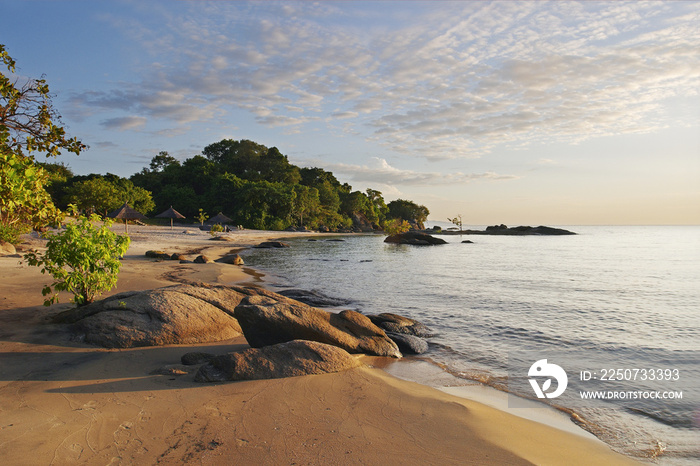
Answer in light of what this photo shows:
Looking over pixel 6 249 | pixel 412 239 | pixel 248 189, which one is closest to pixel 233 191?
pixel 248 189

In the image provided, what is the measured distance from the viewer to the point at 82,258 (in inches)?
310

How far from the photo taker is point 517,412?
580cm

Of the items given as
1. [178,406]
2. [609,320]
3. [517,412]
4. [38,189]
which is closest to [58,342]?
[38,189]

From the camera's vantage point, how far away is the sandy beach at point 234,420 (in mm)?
3908

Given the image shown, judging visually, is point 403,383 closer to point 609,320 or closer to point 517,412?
point 517,412

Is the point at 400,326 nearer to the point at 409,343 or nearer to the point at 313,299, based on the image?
the point at 409,343

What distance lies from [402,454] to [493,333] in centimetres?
705

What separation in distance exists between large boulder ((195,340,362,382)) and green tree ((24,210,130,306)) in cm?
395

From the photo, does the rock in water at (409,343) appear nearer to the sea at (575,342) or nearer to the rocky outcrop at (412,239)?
the sea at (575,342)

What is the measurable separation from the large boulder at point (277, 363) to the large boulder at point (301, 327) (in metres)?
0.62

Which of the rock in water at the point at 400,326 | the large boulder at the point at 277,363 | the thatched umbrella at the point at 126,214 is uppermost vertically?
the thatched umbrella at the point at 126,214

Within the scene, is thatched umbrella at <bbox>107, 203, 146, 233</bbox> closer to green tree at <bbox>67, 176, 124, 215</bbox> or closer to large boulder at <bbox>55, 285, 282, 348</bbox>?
green tree at <bbox>67, 176, 124, 215</bbox>

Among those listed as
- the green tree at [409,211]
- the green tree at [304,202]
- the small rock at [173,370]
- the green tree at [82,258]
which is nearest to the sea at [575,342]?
the small rock at [173,370]

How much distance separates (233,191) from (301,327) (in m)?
73.1
